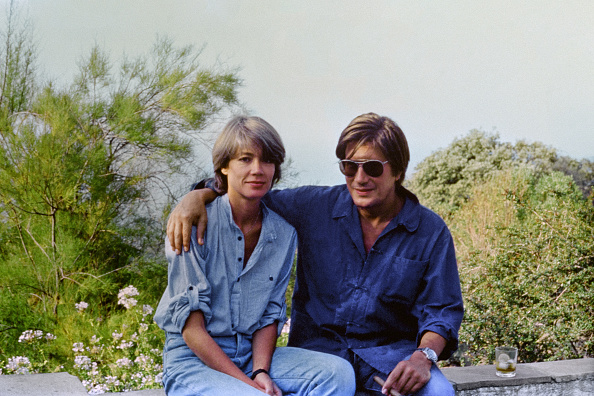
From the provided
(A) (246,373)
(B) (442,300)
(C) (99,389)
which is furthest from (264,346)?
(C) (99,389)

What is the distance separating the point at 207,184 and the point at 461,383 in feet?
5.20

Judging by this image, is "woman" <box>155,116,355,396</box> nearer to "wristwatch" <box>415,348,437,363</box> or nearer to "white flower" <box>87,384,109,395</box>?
"wristwatch" <box>415,348,437,363</box>

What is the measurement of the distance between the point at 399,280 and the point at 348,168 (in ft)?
1.54

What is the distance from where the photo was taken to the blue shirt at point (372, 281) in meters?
2.21

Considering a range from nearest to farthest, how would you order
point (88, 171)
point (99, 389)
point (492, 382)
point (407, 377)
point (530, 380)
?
point (407, 377), point (492, 382), point (530, 380), point (99, 389), point (88, 171)

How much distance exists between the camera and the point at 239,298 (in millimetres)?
2029

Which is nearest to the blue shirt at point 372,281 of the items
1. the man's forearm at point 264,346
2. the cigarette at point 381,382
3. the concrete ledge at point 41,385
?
the cigarette at point 381,382

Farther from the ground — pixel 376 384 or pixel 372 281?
pixel 372 281

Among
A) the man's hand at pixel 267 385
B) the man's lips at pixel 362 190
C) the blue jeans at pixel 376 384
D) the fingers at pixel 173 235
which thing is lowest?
the blue jeans at pixel 376 384

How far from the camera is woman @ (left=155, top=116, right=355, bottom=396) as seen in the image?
1892mm

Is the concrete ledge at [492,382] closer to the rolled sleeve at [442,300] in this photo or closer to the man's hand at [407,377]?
the rolled sleeve at [442,300]

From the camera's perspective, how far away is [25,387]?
239 cm

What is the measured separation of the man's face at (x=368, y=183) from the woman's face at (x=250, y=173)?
14.5 inches

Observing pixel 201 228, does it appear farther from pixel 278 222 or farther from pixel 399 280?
pixel 399 280
